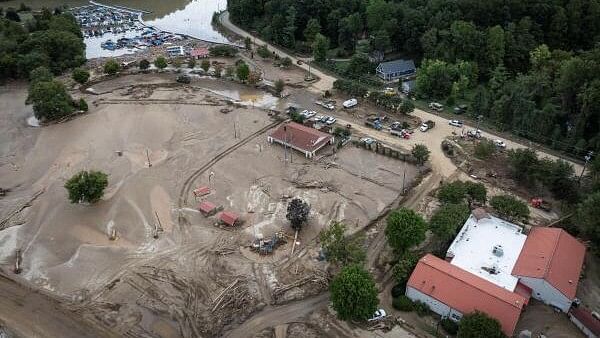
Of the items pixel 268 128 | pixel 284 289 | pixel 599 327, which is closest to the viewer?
Result: pixel 599 327

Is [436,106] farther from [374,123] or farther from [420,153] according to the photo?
[420,153]

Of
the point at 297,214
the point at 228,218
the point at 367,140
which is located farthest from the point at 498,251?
the point at 228,218

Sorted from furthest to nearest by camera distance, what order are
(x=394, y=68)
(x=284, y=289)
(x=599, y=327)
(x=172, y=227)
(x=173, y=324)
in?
(x=394, y=68)
(x=172, y=227)
(x=284, y=289)
(x=173, y=324)
(x=599, y=327)

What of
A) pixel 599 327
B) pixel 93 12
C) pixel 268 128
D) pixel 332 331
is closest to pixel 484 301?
pixel 599 327

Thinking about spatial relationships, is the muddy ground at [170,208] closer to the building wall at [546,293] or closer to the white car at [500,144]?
the white car at [500,144]

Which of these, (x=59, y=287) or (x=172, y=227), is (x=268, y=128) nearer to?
(x=172, y=227)

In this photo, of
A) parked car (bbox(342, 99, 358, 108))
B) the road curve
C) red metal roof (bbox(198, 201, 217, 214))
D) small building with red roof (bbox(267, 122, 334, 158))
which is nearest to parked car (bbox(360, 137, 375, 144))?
small building with red roof (bbox(267, 122, 334, 158))
